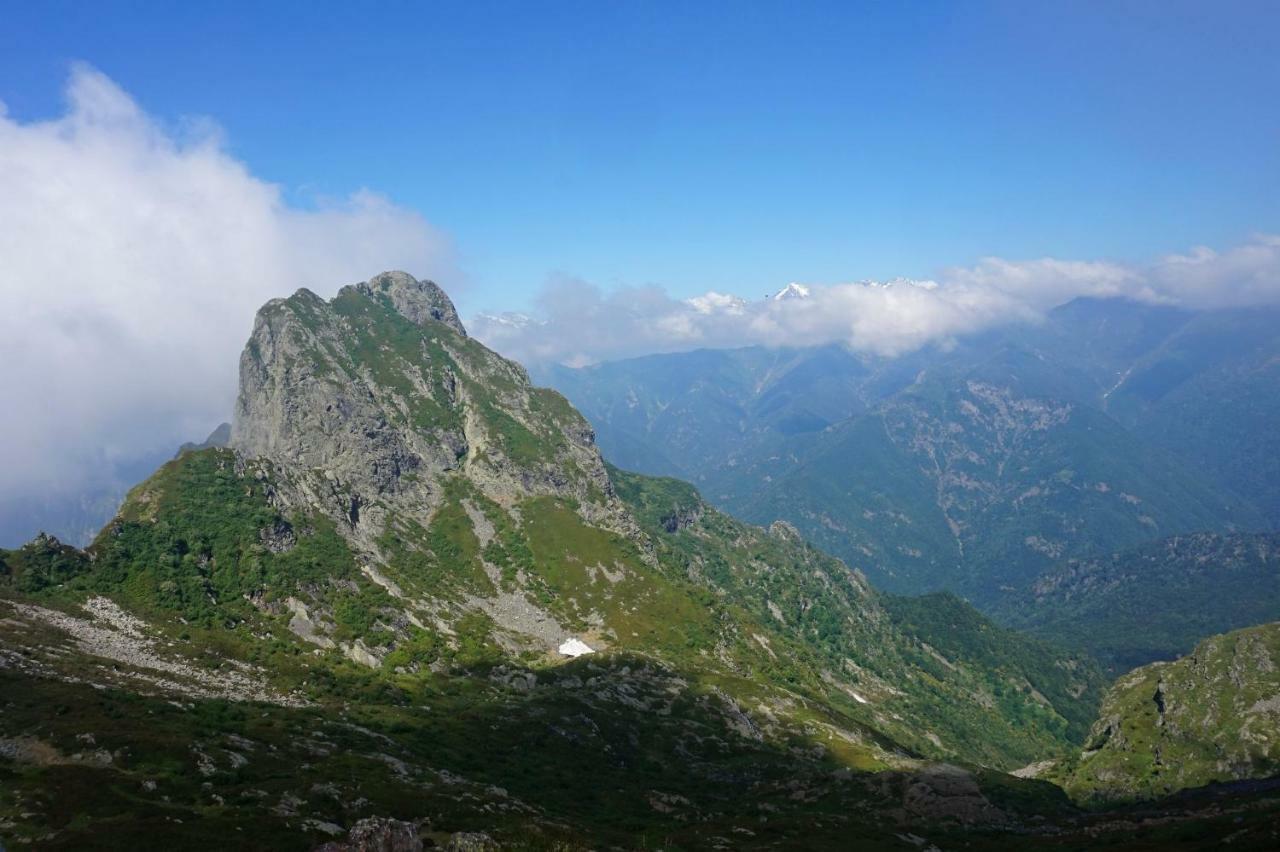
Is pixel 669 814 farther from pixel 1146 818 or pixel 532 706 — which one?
pixel 1146 818

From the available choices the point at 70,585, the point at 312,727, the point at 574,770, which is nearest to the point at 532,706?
the point at 574,770

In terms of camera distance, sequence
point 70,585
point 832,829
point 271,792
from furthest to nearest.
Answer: point 70,585
point 832,829
point 271,792

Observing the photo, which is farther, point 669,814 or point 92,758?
point 669,814

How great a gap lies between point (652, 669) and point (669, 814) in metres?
83.5

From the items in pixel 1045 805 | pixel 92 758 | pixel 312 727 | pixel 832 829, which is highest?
pixel 92 758

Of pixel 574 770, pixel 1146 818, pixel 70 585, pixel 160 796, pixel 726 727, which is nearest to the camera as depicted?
pixel 160 796

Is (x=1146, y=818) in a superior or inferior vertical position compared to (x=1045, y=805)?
superior

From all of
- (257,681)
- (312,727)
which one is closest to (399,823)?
(312,727)

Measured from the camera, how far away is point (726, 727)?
175875mm

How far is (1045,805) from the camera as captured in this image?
140625 millimetres

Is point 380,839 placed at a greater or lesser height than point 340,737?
greater

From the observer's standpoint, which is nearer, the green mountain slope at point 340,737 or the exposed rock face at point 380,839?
the exposed rock face at point 380,839

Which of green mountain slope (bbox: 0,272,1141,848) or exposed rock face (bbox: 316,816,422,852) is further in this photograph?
green mountain slope (bbox: 0,272,1141,848)

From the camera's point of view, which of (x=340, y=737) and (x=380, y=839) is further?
(x=340, y=737)
